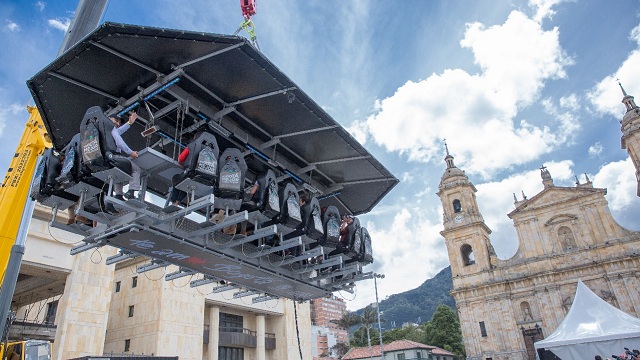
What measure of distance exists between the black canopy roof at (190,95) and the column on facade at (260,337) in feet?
115

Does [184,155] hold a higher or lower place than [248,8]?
lower

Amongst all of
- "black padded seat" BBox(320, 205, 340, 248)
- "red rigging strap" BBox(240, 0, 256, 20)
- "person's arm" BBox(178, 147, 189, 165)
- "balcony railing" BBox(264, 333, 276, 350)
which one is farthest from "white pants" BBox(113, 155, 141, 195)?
"balcony railing" BBox(264, 333, 276, 350)

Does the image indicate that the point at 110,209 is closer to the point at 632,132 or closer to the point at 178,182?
the point at 178,182

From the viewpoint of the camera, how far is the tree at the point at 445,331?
71.8 metres

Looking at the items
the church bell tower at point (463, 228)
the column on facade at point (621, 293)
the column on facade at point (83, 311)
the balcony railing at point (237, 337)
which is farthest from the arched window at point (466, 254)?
the column on facade at point (83, 311)

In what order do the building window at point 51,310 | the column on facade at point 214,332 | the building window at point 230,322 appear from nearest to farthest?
the building window at point 51,310, the column on facade at point 214,332, the building window at point 230,322

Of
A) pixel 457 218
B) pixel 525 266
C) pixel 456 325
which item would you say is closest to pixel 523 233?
pixel 525 266

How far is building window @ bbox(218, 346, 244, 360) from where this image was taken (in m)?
37.2

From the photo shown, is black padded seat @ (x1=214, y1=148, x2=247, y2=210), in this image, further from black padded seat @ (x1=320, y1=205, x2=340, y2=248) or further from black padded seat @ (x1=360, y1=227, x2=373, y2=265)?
black padded seat @ (x1=360, y1=227, x2=373, y2=265)

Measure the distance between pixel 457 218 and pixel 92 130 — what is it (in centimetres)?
4903

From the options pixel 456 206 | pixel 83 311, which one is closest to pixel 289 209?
pixel 83 311

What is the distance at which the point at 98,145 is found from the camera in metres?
5.14

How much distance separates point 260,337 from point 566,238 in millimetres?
34782

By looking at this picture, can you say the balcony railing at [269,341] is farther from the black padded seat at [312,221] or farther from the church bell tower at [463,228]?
the black padded seat at [312,221]
